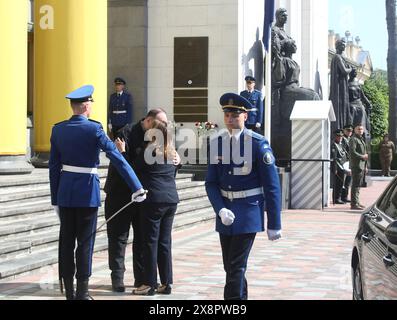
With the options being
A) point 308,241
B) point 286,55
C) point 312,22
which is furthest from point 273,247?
point 312,22

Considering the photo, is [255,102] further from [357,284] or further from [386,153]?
[386,153]

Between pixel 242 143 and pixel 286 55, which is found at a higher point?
pixel 286 55

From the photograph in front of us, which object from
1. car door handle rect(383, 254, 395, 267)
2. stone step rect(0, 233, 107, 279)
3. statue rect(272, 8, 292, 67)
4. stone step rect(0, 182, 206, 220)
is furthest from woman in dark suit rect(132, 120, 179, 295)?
statue rect(272, 8, 292, 67)

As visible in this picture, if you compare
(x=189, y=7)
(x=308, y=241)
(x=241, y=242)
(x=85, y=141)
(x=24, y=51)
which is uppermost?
(x=189, y=7)

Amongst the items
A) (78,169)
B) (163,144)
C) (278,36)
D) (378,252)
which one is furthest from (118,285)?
(278,36)

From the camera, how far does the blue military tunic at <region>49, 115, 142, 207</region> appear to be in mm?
7129

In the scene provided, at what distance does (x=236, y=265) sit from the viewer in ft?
20.3

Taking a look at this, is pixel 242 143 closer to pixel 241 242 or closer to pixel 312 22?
pixel 241 242

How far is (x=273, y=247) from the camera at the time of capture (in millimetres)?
11711

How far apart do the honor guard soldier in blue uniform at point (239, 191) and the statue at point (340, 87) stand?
2339cm

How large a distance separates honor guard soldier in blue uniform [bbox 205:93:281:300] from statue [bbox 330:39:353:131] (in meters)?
23.4

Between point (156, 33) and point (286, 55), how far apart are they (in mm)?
4776

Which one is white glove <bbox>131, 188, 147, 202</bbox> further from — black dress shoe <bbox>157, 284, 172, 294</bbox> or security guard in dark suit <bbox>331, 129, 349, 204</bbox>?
security guard in dark suit <bbox>331, 129, 349, 204</bbox>

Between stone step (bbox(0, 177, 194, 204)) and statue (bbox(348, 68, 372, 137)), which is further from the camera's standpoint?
statue (bbox(348, 68, 372, 137))
